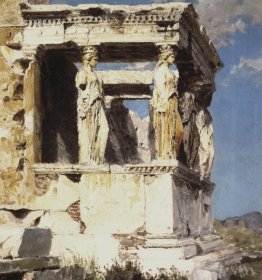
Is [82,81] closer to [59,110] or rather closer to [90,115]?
[90,115]

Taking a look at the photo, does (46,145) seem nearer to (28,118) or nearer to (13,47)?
(28,118)

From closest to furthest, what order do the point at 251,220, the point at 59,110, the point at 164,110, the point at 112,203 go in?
the point at 112,203 < the point at 164,110 < the point at 59,110 < the point at 251,220

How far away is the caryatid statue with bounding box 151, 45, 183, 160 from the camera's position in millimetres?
11258

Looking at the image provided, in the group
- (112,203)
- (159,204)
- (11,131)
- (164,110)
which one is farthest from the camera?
(11,131)

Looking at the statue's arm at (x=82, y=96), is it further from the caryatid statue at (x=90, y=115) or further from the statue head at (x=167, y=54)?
the statue head at (x=167, y=54)

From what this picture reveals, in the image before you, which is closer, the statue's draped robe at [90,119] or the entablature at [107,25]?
the statue's draped robe at [90,119]

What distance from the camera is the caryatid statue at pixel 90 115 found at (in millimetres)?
11320

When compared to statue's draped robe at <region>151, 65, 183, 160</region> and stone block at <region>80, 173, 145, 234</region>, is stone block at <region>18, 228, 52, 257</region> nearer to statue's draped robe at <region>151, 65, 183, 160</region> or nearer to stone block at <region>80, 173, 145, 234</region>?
stone block at <region>80, 173, 145, 234</region>

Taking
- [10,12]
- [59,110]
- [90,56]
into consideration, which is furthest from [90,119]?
[10,12]

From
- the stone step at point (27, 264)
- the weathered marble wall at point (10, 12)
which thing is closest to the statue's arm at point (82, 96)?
the weathered marble wall at point (10, 12)

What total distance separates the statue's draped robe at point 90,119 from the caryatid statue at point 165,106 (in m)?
0.79

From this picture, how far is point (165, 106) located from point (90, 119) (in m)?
1.11

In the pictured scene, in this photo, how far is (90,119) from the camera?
1136 centimetres

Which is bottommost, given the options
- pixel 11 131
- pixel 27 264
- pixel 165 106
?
pixel 27 264
